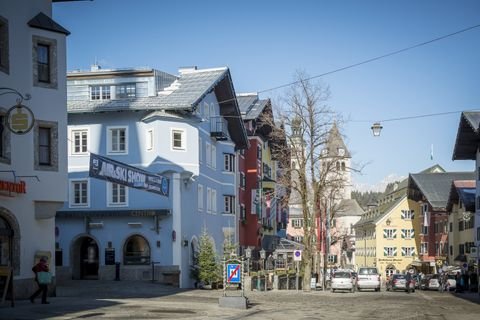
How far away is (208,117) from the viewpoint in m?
53.0

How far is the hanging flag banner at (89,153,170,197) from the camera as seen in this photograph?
2830 cm

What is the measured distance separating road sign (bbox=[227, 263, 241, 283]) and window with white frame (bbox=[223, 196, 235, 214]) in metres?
29.0

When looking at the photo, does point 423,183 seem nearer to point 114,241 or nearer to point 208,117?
point 208,117

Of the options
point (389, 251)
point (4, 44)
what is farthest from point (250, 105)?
point (389, 251)

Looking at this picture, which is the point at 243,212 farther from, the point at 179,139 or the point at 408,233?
the point at 408,233

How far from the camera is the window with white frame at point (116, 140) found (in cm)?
4797

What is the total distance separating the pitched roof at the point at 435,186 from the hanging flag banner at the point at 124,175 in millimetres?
59007

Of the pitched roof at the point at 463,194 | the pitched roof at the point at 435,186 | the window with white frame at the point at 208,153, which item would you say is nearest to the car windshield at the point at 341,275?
the window with white frame at the point at 208,153

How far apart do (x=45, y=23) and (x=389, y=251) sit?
278 feet

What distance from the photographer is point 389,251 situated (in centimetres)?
10712

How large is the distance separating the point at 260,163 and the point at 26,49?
41.7m

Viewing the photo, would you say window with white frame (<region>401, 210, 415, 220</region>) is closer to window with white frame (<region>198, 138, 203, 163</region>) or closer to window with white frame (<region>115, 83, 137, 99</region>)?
window with white frame (<region>198, 138, 203, 163</region>)

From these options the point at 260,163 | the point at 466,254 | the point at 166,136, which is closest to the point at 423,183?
the point at 466,254


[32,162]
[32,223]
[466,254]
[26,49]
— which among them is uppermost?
[26,49]
